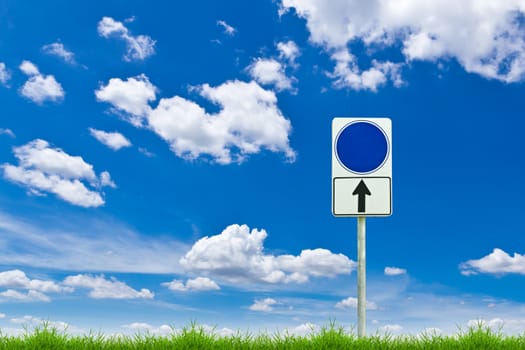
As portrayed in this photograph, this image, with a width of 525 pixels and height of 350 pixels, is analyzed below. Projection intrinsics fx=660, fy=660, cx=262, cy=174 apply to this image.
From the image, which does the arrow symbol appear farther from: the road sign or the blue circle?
the blue circle

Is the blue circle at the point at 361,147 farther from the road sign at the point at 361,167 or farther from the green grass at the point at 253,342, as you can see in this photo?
the green grass at the point at 253,342

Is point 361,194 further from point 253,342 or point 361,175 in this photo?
point 253,342

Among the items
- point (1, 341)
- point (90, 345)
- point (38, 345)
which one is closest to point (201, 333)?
point (90, 345)

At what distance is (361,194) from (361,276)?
985 mm

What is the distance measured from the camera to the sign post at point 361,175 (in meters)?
7.91

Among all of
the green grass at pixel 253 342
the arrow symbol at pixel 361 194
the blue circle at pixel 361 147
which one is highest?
the blue circle at pixel 361 147

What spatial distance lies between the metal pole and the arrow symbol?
0.44 ft

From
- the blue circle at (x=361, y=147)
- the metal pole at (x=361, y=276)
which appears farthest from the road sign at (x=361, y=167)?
the metal pole at (x=361, y=276)

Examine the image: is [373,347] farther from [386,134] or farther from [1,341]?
[1,341]

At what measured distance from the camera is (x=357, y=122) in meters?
8.11

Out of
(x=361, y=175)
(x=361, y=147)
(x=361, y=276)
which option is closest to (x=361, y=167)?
(x=361, y=175)

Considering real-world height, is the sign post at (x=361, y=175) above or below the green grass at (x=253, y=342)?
above

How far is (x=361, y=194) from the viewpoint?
26.0 ft

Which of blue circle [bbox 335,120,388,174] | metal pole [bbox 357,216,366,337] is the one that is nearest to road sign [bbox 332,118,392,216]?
blue circle [bbox 335,120,388,174]
